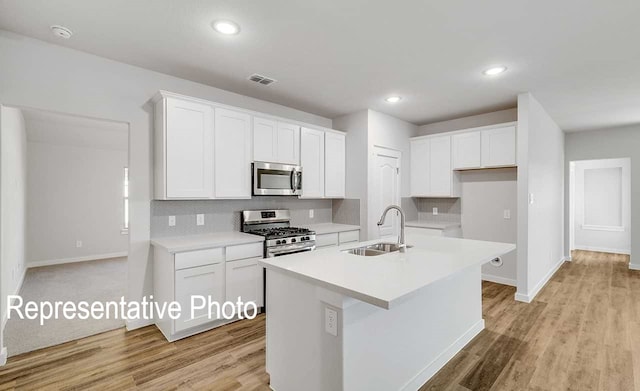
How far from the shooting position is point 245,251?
3264 mm

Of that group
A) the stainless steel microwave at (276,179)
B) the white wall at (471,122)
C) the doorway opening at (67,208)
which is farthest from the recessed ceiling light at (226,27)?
the white wall at (471,122)

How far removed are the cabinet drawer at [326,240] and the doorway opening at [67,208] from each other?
9.07 feet

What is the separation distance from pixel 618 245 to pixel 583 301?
14.8ft

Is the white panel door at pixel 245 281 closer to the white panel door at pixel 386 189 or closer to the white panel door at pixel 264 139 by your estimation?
the white panel door at pixel 264 139

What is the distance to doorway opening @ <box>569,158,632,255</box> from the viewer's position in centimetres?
674

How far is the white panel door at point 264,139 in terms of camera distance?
370 centimetres

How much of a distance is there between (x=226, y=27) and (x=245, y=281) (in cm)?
240

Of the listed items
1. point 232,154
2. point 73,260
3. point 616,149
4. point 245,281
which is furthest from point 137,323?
point 616,149

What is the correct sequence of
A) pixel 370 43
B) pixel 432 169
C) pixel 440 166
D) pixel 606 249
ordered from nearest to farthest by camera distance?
pixel 370 43
pixel 440 166
pixel 432 169
pixel 606 249

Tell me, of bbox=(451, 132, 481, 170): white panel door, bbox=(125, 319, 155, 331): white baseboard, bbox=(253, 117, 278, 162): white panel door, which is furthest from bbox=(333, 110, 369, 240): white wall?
bbox=(125, 319, 155, 331): white baseboard

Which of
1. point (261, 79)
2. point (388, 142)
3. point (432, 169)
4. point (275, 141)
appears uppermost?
point (261, 79)

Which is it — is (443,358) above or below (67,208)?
below

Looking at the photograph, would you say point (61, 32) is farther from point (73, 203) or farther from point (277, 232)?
point (73, 203)

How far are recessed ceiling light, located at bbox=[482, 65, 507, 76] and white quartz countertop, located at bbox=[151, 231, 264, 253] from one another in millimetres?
2998
